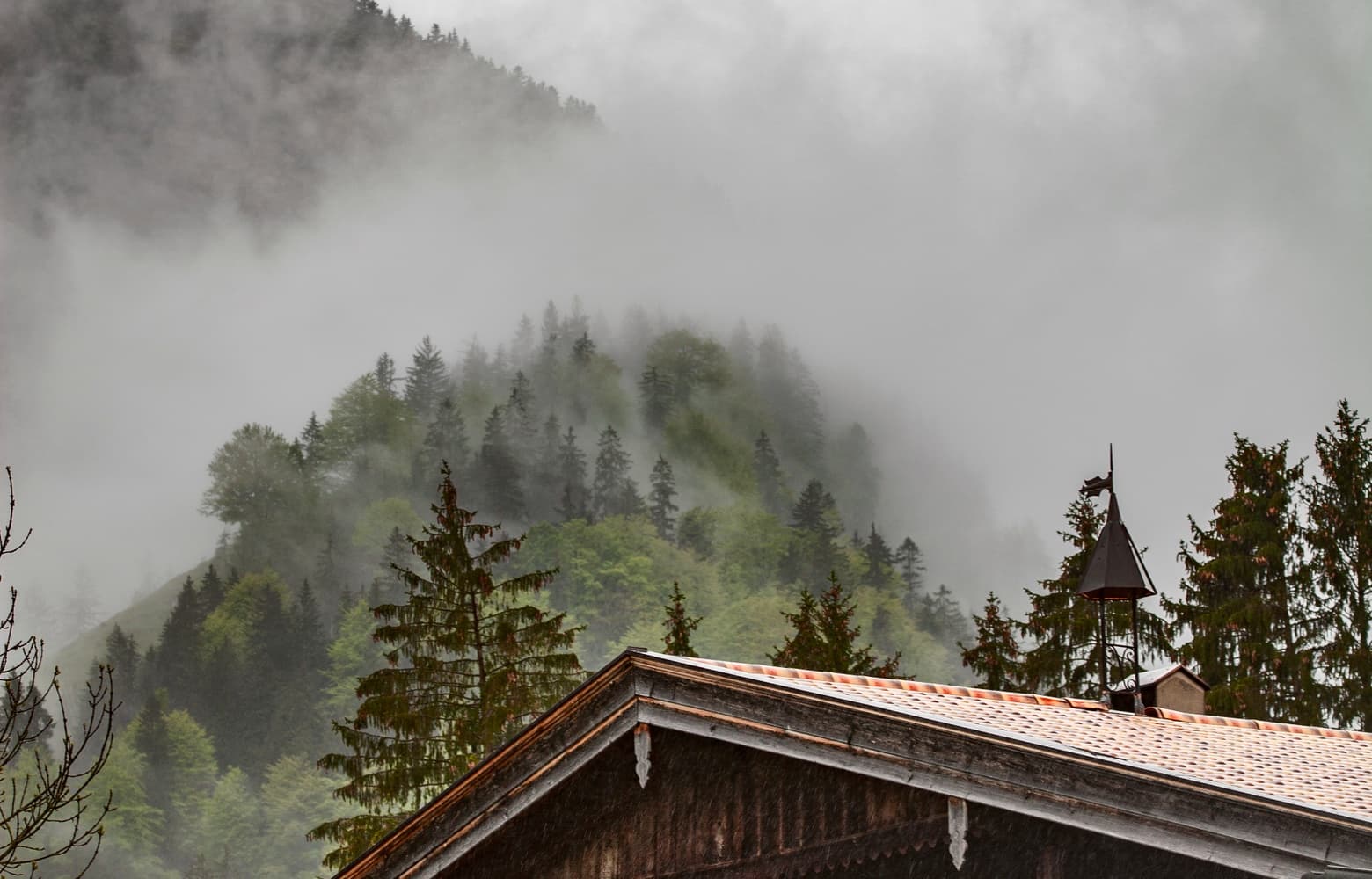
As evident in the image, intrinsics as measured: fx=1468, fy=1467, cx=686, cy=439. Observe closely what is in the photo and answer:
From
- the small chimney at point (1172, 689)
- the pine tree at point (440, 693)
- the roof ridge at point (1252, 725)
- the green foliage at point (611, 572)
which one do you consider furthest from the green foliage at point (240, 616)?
the roof ridge at point (1252, 725)

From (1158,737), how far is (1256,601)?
31725 millimetres

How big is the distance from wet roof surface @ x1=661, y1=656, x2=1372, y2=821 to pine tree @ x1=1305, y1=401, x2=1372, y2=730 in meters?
27.7

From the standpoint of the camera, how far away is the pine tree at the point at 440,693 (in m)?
37.3

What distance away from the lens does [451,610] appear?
4072 centimetres

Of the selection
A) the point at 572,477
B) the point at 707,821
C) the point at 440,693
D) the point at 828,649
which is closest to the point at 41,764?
the point at 440,693

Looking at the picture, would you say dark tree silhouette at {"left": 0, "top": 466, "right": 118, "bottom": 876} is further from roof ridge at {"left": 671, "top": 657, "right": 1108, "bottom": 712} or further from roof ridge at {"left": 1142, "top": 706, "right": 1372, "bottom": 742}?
roof ridge at {"left": 1142, "top": 706, "right": 1372, "bottom": 742}

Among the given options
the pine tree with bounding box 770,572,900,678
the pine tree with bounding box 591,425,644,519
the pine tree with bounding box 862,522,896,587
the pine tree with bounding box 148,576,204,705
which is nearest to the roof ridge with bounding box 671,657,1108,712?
the pine tree with bounding box 770,572,900,678

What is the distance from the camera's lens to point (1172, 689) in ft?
51.1

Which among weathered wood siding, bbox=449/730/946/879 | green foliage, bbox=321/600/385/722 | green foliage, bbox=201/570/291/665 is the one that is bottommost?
weathered wood siding, bbox=449/730/946/879

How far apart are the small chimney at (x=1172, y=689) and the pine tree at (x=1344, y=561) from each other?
23.0 m

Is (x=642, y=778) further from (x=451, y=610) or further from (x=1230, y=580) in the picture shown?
(x=1230, y=580)

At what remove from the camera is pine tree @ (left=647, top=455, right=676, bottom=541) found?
18488 centimetres

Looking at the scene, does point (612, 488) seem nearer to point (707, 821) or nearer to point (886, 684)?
point (886, 684)

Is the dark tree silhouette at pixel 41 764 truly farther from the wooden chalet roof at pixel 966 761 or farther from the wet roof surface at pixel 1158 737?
the wet roof surface at pixel 1158 737
